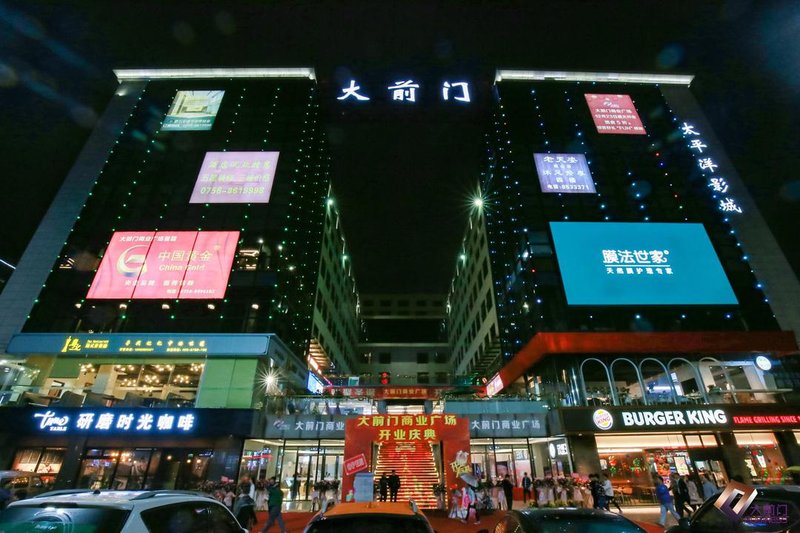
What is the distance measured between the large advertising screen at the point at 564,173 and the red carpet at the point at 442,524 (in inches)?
989

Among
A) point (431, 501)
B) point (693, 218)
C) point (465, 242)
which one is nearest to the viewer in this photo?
point (431, 501)

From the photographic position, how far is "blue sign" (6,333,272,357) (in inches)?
968

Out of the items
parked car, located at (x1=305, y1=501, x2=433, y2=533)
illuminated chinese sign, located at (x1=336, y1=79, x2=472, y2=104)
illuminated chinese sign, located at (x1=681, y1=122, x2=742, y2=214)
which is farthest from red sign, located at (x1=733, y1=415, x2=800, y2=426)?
parked car, located at (x1=305, y1=501, x2=433, y2=533)

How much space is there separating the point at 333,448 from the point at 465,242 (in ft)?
130

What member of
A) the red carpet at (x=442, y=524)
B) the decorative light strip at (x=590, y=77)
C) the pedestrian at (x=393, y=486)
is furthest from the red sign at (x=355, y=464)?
the decorative light strip at (x=590, y=77)

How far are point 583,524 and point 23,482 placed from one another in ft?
85.1

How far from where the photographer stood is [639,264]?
2828cm

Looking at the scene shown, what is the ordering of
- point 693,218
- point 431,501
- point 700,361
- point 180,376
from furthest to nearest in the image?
1. point 693,218
2. point 180,376
3. point 700,361
4. point 431,501

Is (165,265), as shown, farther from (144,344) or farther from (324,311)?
(324,311)

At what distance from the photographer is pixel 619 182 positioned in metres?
33.6

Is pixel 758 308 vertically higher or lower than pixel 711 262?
lower

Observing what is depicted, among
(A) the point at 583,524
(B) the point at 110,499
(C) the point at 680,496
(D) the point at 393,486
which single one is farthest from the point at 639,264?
(B) the point at 110,499

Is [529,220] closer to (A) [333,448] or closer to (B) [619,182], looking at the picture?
(B) [619,182]

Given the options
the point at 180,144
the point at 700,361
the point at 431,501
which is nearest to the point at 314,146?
the point at 180,144
